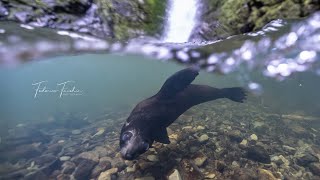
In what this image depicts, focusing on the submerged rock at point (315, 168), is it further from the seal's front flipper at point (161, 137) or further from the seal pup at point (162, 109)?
the seal's front flipper at point (161, 137)

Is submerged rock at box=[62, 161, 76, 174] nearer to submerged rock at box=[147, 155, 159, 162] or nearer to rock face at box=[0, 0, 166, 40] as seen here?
submerged rock at box=[147, 155, 159, 162]

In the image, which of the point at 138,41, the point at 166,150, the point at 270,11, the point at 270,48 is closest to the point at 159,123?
the point at 166,150

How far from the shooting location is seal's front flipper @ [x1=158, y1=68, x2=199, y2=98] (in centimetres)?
859

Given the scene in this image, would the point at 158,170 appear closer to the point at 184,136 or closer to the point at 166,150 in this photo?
the point at 166,150

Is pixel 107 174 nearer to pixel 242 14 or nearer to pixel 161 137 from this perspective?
pixel 161 137

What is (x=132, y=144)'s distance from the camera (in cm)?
699

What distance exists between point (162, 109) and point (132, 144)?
7.06ft

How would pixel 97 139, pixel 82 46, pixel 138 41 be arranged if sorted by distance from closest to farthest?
pixel 138 41
pixel 82 46
pixel 97 139

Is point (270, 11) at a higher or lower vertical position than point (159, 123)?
higher

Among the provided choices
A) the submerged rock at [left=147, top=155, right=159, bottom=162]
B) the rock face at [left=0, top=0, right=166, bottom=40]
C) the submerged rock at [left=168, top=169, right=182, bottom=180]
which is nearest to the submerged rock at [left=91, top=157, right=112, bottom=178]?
the submerged rock at [left=147, top=155, right=159, bottom=162]

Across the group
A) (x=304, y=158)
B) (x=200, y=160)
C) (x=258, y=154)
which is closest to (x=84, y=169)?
(x=200, y=160)

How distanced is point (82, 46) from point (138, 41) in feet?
5.86

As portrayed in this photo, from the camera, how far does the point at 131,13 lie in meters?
5.23

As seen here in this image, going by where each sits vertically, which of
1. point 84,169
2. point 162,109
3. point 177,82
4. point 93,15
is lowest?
point 84,169
